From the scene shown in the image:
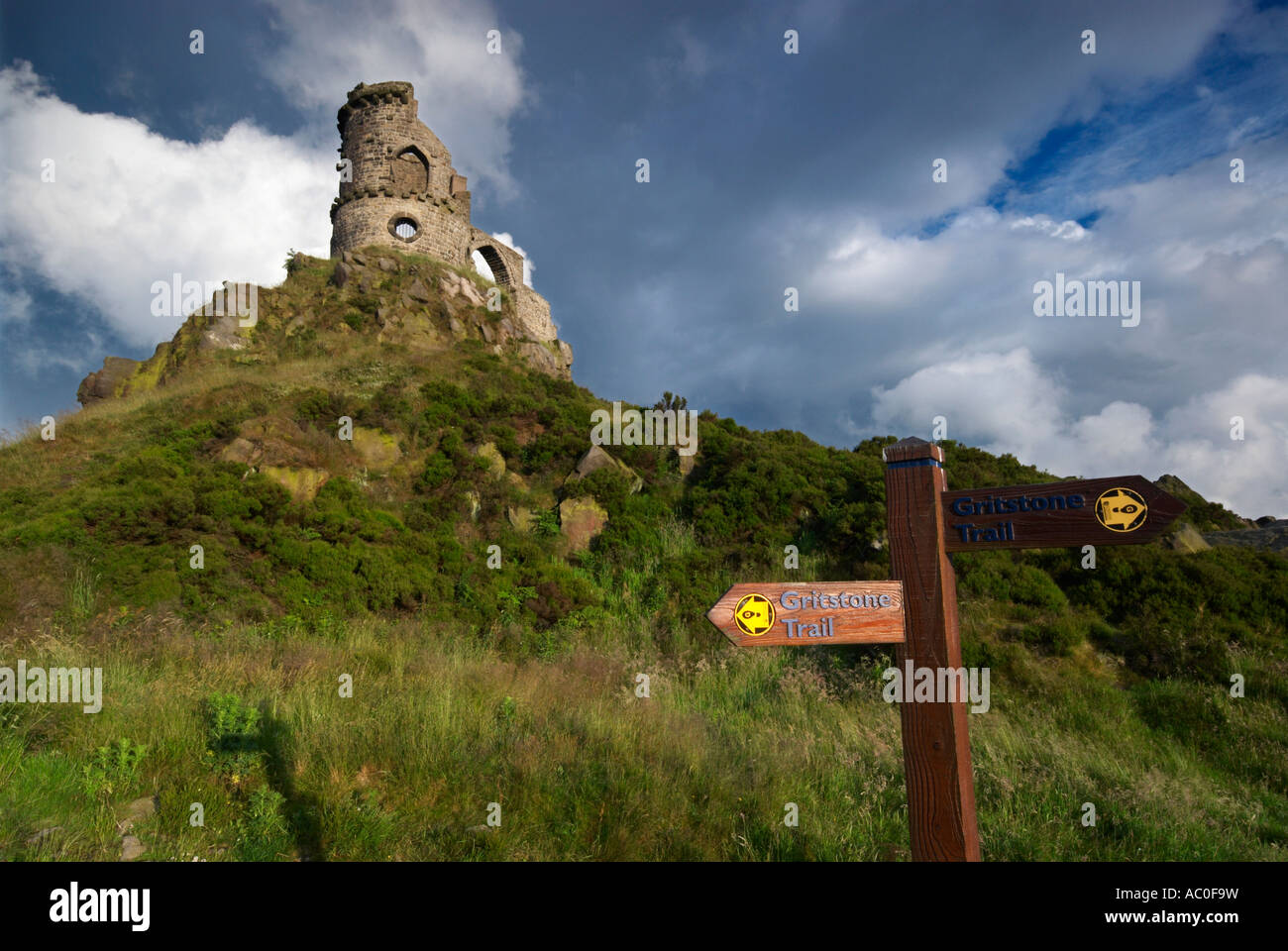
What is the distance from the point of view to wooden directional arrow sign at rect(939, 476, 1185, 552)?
2369 millimetres

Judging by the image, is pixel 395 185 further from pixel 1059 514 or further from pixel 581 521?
pixel 1059 514

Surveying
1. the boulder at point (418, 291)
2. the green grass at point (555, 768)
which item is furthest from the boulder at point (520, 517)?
the boulder at point (418, 291)

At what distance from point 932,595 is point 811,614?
1.66ft

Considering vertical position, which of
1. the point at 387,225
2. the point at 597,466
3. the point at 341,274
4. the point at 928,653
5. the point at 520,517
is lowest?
the point at 928,653

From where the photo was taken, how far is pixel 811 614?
2.63 metres

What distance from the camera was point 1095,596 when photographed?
8.33m

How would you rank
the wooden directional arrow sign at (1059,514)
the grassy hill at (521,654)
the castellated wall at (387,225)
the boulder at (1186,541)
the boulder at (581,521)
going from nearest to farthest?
1. the wooden directional arrow sign at (1059,514)
2. the grassy hill at (521,654)
3. the boulder at (1186,541)
4. the boulder at (581,521)
5. the castellated wall at (387,225)

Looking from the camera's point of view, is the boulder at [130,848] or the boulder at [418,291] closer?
the boulder at [130,848]

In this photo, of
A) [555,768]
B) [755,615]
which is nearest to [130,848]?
[555,768]

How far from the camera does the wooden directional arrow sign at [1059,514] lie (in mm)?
2369

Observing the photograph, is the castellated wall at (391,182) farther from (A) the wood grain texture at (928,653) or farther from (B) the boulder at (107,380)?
(A) the wood grain texture at (928,653)

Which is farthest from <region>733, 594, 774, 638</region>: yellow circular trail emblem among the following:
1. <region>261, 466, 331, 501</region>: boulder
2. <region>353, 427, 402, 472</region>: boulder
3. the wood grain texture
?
<region>353, 427, 402, 472</region>: boulder
